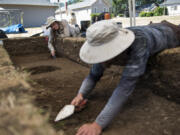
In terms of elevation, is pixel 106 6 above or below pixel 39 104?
above

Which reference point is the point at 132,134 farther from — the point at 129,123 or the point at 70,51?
the point at 70,51

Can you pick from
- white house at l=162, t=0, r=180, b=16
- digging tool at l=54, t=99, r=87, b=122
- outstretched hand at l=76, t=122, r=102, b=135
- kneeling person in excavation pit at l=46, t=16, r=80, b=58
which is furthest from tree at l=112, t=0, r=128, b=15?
outstretched hand at l=76, t=122, r=102, b=135

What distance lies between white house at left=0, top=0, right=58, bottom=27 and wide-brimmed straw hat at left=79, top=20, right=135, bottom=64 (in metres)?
23.8

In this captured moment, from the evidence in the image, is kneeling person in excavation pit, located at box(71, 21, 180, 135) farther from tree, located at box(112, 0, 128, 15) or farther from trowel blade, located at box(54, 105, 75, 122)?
tree, located at box(112, 0, 128, 15)

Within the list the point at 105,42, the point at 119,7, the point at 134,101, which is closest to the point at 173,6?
the point at 119,7

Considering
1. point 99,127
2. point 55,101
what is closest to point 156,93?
point 99,127

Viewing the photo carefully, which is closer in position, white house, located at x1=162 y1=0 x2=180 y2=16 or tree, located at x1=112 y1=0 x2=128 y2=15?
white house, located at x1=162 y1=0 x2=180 y2=16

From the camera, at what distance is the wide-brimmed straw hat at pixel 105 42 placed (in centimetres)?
165

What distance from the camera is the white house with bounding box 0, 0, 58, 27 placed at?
23289mm

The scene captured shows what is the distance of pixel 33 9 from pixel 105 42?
82.3ft

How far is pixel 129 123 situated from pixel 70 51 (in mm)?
3595

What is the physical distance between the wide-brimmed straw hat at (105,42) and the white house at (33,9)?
2377 centimetres

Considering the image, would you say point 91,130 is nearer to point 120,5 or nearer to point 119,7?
point 120,5

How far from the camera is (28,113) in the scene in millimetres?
750
